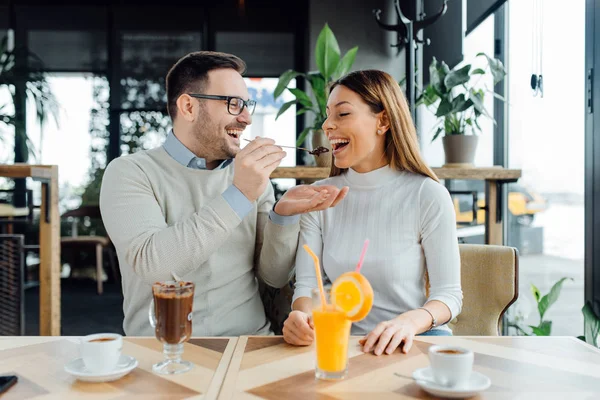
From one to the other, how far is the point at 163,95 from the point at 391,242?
5209mm

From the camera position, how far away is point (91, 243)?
233 inches

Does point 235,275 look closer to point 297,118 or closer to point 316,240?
point 316,240

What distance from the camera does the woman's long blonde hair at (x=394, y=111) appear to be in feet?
6.02

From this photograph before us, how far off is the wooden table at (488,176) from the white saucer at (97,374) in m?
1.81

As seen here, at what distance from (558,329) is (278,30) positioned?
4.71m

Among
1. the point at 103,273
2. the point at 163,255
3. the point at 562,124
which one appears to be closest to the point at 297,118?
the point at 103,273

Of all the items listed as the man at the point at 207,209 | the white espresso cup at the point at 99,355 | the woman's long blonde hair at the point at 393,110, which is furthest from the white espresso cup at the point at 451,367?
the woman's long blonde hair at the point at 393,110

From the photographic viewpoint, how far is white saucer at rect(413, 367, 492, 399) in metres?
0.98

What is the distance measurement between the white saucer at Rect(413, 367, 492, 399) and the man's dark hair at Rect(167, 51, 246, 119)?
1.28 m

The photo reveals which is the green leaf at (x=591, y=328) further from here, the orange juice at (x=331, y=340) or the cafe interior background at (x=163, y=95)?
the orange juice at (x=331, y=340)

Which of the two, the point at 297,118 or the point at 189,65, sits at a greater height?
the point at 297,118

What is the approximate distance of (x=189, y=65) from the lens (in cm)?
198

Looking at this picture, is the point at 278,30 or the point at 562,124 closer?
the point at 562,124

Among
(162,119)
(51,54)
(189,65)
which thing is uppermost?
(51,54)
